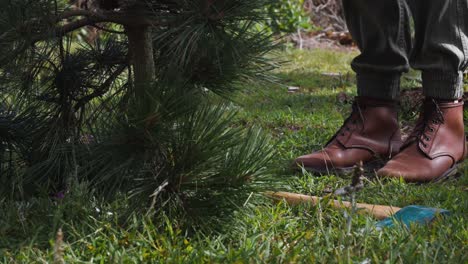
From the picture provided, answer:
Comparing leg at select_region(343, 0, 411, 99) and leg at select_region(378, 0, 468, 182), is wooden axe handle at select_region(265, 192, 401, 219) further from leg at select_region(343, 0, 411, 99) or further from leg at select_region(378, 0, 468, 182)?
leg at select_region(343, 0, 411, 99)

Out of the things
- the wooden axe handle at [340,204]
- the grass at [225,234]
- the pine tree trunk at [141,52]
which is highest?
the pine tree trunk at [141,52]

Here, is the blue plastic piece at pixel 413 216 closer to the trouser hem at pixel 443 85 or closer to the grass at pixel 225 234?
Answer: the grass at pixel 225 234

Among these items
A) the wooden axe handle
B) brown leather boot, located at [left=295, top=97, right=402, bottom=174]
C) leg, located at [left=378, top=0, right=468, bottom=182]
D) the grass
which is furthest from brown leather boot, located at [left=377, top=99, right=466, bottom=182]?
the wooden axe handle

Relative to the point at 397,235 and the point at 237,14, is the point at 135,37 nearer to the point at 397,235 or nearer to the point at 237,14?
the point at 237,14

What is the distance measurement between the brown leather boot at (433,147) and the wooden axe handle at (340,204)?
0.52 m

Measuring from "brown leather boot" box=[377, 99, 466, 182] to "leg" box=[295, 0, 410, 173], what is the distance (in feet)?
0.46

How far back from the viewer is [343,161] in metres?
2.80

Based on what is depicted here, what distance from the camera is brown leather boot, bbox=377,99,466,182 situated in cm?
263

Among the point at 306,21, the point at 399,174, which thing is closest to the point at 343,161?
the point at 399,174

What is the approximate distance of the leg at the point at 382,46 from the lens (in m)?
2.90

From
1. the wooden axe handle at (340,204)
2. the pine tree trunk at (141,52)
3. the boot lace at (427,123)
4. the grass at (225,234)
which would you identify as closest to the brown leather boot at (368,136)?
the boot lace at (427,123)

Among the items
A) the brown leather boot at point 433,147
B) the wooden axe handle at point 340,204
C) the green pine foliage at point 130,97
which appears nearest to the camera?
the green pine foliage at point 130,97

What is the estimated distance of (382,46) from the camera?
9.50 ft

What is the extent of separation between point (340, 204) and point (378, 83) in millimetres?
1027
